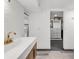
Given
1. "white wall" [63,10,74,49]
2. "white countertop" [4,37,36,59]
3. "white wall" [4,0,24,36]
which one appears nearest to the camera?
"white countertop" [4,37,36,59]

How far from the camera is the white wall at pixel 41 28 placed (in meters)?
6.09

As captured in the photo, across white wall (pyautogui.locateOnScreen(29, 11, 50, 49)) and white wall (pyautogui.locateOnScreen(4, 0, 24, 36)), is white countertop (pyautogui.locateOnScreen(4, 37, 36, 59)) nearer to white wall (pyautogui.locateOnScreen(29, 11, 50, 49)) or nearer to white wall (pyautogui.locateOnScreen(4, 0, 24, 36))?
white wall (pyautogui.locateOnScreen(4, 0, 24, 36))

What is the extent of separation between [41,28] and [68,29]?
1.44 m

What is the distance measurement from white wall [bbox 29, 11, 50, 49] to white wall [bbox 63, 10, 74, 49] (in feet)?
2.97

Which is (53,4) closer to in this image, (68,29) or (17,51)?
(68,29)

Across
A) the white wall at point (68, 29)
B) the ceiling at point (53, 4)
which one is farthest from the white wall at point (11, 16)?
the white wall at point (68, 29)

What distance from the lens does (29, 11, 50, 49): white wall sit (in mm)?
6086

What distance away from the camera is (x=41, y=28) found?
6.13 metres

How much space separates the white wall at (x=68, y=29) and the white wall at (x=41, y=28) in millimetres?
906

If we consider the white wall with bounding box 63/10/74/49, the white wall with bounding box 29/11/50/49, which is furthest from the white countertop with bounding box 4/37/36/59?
the white wall with bounding box 63/10/74/49

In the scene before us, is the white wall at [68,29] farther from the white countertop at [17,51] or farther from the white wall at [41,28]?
the white countertop at [17,51]

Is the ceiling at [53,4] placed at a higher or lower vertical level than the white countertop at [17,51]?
higher
